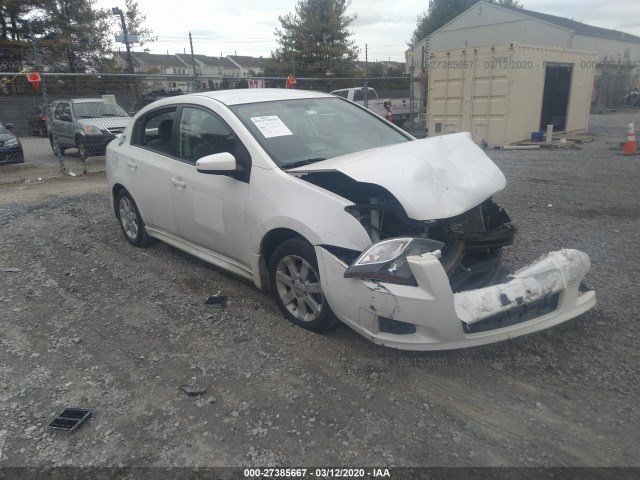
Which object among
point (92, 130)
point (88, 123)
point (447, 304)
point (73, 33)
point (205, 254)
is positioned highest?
point (73, 33)

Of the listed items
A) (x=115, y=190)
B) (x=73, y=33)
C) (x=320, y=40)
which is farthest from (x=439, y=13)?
(x=115, y=190)

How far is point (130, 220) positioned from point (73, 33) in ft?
105

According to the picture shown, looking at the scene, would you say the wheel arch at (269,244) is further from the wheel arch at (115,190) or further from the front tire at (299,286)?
the wheel arch at (115,190)

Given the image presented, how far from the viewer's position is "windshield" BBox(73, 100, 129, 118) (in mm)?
13078

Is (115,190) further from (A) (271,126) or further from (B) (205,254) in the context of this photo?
(A) (271,126)

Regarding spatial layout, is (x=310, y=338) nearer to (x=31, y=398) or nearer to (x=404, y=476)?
(x=404, y=476)

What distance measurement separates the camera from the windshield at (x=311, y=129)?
3.79 m

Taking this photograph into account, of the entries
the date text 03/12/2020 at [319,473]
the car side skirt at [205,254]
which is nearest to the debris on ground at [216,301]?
the car side skirt at [205,254]

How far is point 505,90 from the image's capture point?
12148 millimetres

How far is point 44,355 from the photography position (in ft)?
11.1

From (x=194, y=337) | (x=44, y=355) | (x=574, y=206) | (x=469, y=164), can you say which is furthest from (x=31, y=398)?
(x=574, y=206)

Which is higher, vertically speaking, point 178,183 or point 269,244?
point 178,183

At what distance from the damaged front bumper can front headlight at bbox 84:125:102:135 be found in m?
11.4

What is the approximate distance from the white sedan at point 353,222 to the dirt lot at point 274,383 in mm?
283
